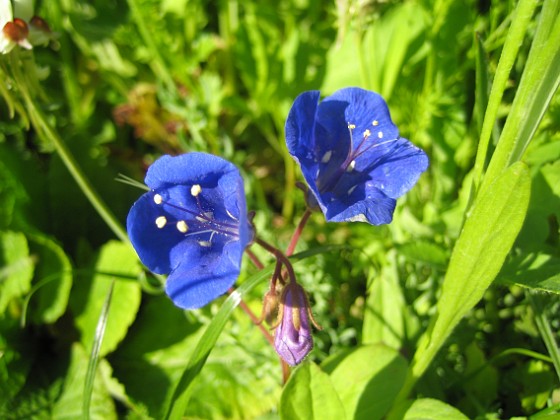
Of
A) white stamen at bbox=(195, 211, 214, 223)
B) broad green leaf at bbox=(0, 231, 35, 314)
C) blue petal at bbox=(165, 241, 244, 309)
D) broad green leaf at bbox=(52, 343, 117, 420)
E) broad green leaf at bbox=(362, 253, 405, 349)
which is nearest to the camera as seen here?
blue petal at bbox=(165, 241, 244, 309)

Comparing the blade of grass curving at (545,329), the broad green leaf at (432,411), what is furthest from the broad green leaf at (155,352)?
the blade of grass curving at (545,329)

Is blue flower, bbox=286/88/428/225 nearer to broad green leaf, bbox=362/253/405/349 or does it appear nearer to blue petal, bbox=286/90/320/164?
blue petal, bbox=286/90/320/164

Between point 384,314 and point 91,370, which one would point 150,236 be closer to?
point 91,370

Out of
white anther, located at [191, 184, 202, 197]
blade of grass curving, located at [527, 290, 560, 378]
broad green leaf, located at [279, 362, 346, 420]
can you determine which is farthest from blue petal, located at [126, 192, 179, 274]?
blade of grass curving, located at [527, 290, 560, 378]

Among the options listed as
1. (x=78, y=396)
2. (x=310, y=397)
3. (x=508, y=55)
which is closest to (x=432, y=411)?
(x=310, y=397)

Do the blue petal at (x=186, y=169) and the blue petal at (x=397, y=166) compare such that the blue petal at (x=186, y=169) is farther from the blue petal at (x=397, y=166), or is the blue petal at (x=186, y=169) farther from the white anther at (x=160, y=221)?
the blue petal at (x=397, y=166)
